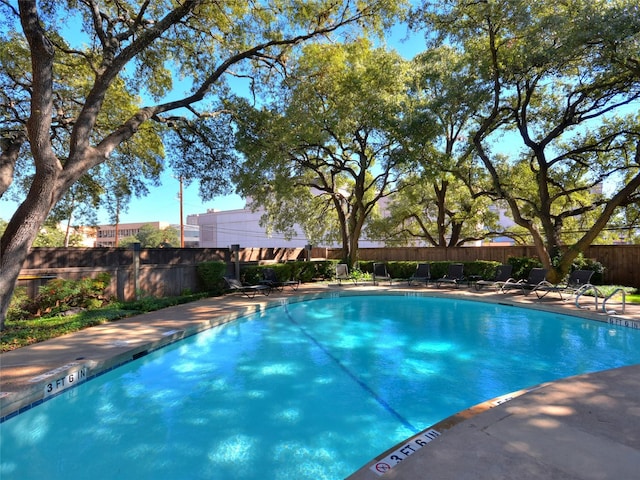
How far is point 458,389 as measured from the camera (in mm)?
4773

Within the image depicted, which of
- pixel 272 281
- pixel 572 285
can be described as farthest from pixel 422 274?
pixel 272 281

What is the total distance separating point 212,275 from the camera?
479 inches

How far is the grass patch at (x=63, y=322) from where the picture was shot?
5.95 meters

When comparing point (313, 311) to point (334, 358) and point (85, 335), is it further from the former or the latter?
point (85, 335)

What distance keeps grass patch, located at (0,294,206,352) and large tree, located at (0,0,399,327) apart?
3.40 ft

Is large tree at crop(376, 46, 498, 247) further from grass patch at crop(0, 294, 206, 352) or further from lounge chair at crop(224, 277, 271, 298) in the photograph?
grass patch at crop(0, 294, 206, 352)

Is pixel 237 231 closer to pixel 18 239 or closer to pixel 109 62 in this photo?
pixel 109 62

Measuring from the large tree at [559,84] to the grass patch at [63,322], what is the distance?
11592 mm

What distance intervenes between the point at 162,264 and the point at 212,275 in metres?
1.77

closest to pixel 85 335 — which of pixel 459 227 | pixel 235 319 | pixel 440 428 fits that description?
pixel 235 319

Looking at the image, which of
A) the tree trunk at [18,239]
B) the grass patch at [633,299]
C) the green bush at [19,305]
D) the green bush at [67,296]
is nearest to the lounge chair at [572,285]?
the grass patch at [633,299]

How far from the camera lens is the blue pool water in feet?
11.0

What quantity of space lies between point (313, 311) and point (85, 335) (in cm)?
564

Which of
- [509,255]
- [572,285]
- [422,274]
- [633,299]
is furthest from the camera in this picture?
[509,255]
